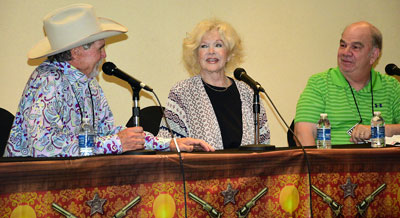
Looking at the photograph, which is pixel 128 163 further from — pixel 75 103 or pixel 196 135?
pixel 196 135

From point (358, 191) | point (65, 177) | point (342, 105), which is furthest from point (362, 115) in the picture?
point (65, 177)

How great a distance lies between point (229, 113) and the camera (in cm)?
348

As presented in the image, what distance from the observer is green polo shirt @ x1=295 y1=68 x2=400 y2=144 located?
3.65 metres

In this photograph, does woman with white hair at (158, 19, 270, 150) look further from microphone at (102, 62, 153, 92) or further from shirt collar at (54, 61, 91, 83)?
microphone at (102, 62, 153, 92)

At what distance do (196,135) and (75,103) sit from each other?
0.92 m

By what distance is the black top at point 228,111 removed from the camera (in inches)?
133

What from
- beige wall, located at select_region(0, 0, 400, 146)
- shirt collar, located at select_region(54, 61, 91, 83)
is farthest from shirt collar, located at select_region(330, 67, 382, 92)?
shirt collar, located at select_region(54, 61, 91, 83)

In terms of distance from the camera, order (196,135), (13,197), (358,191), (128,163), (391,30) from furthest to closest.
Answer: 1. (391,30)
2. (196,135)
3. (358,191)
4. (128,163)
5. (13,197)

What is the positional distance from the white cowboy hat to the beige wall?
3.00 feet

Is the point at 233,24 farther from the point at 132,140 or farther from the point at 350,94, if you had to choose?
the point at 132,140

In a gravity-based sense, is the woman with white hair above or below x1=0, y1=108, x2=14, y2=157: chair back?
above

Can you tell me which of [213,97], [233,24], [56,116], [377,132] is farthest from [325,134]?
[233,24]

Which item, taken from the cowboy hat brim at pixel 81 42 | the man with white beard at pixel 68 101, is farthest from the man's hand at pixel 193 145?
the cowboy hat brim at pixel 81 42

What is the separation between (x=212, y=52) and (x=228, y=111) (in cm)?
42
